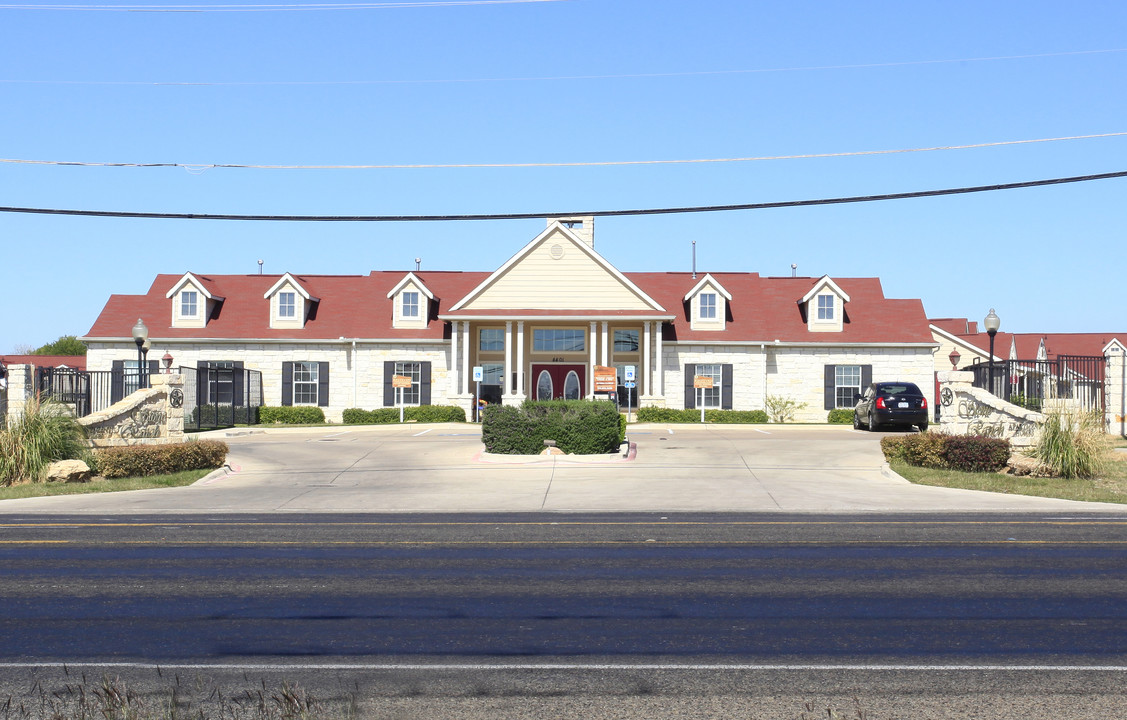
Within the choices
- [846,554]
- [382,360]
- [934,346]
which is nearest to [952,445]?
[846,554]

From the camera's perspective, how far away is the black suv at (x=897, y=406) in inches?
1174

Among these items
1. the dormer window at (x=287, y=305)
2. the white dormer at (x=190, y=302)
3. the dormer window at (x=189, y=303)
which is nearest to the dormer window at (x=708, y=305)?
the dormer window at (x=287, y=305)

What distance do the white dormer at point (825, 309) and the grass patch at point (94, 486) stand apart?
94.7 ft

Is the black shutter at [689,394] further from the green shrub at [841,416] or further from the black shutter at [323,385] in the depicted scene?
the black shutter at [323,385]

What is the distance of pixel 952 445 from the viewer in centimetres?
1981

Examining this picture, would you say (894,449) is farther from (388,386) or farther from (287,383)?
(287,383)

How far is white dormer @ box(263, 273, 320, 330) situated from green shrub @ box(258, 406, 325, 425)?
12.5 feet

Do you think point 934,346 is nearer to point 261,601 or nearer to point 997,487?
point 997,487

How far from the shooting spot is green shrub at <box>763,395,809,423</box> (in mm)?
41541

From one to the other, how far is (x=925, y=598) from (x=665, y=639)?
264 centimetres

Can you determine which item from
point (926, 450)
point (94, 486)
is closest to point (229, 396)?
point (94, 486)

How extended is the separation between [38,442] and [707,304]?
94.0 feet

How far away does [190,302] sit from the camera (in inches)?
1694

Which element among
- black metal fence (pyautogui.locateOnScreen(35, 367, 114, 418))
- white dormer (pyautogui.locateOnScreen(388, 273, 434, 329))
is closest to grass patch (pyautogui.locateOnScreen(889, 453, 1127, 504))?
black metal fence (pyautogui.locateOnScreen(35, 367, 114, 418))
